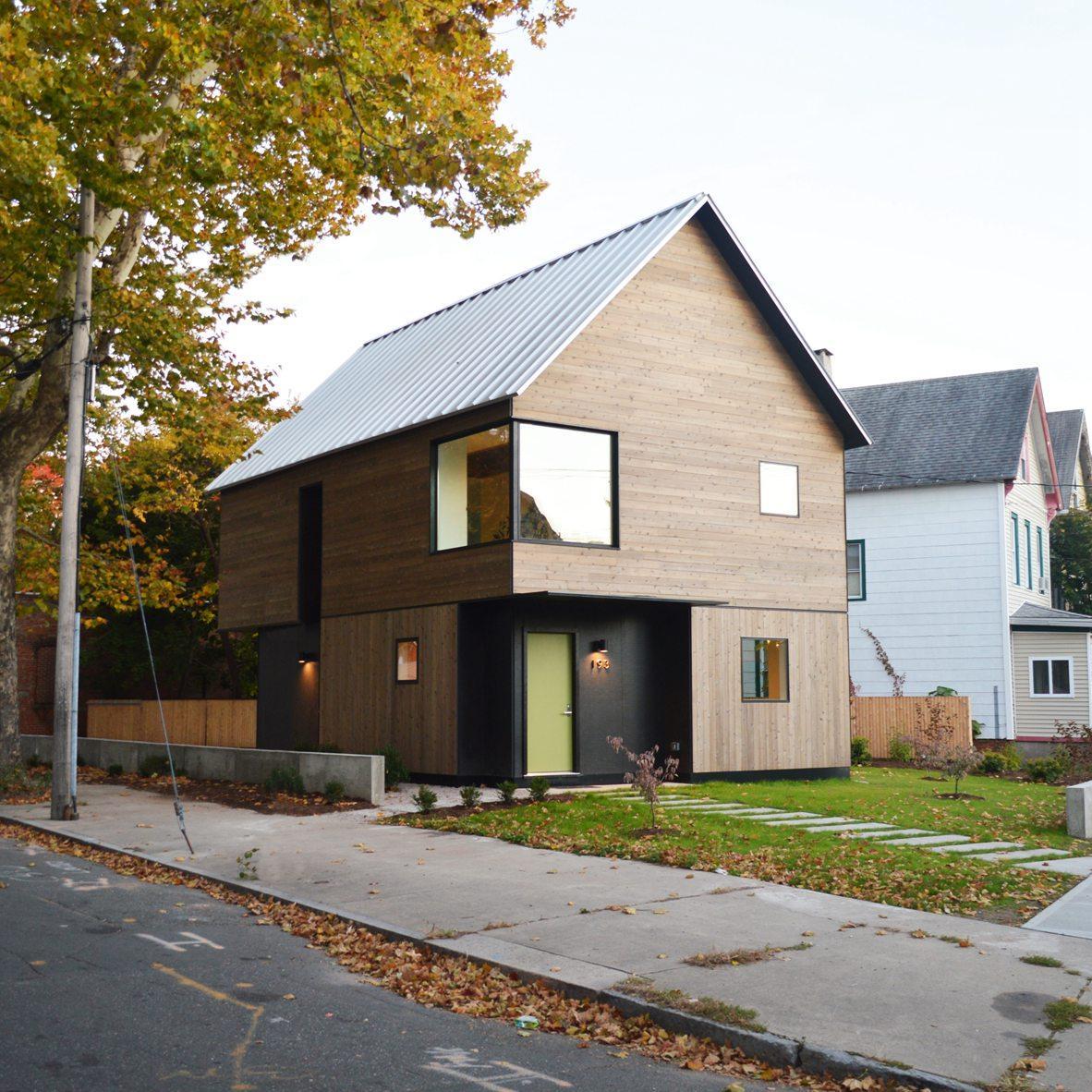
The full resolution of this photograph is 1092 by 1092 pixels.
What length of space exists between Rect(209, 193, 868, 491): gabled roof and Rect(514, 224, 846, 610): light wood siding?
1.08 ft

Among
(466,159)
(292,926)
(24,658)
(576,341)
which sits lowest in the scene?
(292,926)

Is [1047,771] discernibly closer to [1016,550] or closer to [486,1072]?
[1016,550]

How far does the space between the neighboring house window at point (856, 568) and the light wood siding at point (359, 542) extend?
15.8m

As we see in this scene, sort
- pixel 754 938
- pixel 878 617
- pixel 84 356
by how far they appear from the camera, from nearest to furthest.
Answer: pixel 754 938 < pixel 84 356 < pixel 878 617

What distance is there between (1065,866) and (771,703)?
1052 cm

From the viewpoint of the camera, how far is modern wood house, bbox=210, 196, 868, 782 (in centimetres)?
2048

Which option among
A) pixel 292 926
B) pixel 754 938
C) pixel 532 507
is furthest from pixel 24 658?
pixel 754 938

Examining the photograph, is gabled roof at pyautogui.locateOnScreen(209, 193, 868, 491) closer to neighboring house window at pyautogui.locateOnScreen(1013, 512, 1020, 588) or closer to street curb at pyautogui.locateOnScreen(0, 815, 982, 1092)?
neighboring house window at pyautogui.locateOnScreen(1013, 512, 1020, 588)

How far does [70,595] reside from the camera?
1711 centimetres

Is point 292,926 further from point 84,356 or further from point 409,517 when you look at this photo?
point 409,517

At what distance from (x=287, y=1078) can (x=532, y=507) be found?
14.3 m

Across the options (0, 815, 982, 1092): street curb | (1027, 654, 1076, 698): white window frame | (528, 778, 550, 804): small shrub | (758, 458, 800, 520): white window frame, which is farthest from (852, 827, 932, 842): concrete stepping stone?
(1027, 654, 1076, 698): white window frame

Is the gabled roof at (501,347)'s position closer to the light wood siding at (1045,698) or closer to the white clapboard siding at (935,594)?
the white clapboard siding at (935,594)

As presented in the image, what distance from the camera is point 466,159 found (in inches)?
365
